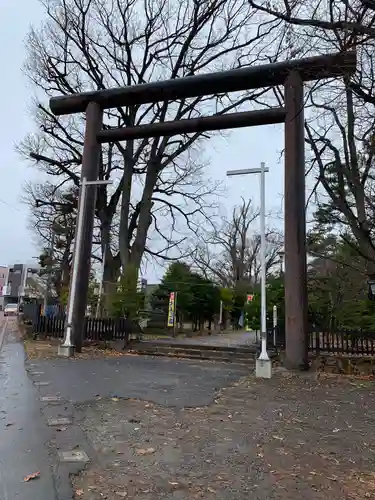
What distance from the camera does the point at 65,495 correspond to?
3.46 metres

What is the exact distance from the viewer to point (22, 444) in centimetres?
470

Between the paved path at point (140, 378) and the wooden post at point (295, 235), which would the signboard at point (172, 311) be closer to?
the paved path at point (140, 378)

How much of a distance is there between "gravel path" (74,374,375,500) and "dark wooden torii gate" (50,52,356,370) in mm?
3856

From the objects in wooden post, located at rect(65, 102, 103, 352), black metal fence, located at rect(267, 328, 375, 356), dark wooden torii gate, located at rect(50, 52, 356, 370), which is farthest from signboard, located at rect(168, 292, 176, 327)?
black metal fence, located at rect(267, 328, 375, 356)

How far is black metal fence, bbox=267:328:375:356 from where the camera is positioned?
38.4 ft

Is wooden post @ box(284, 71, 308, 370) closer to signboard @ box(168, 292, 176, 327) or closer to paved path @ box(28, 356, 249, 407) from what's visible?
paved path @ box(28, 356, 249, 407)

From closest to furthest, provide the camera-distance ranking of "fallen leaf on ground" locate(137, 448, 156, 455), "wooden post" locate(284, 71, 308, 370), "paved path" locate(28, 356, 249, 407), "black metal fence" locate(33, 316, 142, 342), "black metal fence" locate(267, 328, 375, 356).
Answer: "fallen leaf on ground" locate(137, 448, 156, 455), "paved path" locate(28, 356, 249, 407), "wooden post" locate(284, 71, 308, 370), "black metal fence" locate(267, 328, 375, 356), "black metal fence" locate(33, 316, 142, 342)

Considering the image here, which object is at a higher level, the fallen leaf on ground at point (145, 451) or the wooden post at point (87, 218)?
the wooden post at point (87, 218)

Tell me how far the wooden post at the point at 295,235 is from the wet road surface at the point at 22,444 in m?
6.37

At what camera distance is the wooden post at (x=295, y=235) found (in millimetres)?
11359

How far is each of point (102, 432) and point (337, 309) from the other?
13778 mm

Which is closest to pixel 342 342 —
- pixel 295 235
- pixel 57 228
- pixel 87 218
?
pixel 295 235

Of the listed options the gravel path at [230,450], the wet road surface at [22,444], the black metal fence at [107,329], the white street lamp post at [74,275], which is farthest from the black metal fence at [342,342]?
the wet road surface at [22,444]

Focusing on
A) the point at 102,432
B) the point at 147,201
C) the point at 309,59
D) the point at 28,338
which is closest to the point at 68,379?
the point at 102,432
